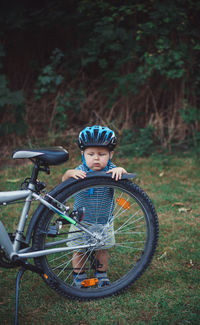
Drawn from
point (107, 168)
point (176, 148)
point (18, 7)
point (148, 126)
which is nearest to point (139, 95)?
point (148, 126)

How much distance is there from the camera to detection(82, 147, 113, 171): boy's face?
2490 mm

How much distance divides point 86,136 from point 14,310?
4.08ft

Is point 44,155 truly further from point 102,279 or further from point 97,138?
point 102,279

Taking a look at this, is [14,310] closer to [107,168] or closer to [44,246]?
[44,246]

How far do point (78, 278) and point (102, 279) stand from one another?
0.17m

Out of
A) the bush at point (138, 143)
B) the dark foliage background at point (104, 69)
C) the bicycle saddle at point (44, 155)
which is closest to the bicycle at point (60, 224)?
the bicycle saddle at point (44, 155)

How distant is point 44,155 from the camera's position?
225 centimetres

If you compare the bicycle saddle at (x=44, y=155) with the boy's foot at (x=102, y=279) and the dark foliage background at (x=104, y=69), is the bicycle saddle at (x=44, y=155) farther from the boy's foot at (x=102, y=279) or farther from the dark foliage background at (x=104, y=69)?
the dark foliage background at (x=104, y=69)

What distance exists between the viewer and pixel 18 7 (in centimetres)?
586

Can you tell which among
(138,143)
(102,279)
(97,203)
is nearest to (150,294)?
(102,279)

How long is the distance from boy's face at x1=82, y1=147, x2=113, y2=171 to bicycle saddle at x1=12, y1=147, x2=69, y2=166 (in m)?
0.24

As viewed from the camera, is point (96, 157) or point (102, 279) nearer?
point (96, 157)

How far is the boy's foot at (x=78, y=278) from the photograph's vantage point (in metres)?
2.59

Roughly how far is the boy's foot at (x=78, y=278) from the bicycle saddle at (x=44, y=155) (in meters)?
0.89
